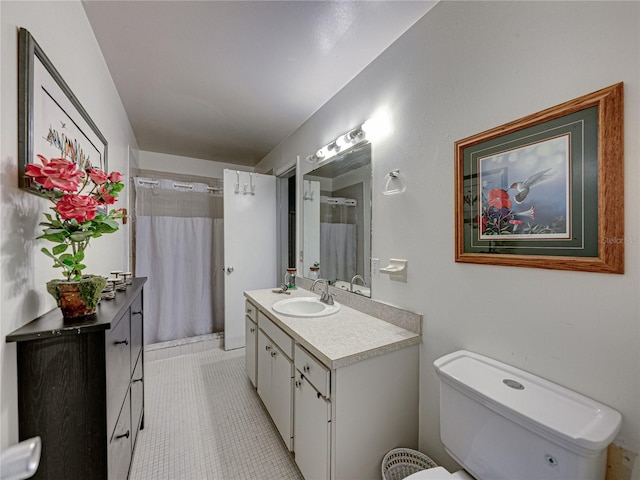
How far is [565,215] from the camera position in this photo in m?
0.84

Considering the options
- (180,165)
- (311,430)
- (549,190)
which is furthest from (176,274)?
(549,190)

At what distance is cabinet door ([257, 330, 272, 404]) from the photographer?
171cm

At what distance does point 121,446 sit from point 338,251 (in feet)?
5.16

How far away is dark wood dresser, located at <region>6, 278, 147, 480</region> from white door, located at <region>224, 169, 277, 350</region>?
1975mm

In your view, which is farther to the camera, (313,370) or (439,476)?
(313,370)

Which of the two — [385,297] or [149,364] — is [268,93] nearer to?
[385,297]

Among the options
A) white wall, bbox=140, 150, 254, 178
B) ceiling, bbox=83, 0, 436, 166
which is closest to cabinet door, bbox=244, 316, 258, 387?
ceiling, bbox=83, 0, 436, 166

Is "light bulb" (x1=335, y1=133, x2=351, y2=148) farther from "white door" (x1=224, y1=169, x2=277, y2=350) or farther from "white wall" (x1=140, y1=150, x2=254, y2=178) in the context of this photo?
"white wall" (x1=140, y1=150, x2=254, y2=178)

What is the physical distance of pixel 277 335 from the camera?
156 centimetres

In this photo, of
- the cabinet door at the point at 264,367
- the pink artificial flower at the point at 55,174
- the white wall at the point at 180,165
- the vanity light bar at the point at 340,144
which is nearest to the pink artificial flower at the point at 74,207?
the pink artificial flower at the point at 55,174

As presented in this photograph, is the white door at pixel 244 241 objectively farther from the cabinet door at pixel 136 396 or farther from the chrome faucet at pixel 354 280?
the chrome faucet at pixel 354 280

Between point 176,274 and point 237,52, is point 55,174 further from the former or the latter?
point 176,274

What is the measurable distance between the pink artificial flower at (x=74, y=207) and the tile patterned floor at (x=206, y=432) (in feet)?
4.75

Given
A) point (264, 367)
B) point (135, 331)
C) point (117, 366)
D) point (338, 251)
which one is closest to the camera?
point (117, 366)
